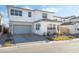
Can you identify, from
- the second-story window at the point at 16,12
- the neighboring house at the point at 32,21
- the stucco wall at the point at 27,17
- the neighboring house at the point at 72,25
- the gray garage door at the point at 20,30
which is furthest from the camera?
the stucco wall at the point at 27,17

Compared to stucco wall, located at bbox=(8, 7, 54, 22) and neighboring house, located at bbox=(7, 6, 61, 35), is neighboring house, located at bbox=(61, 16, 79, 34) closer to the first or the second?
neighboring house, located at bbox=(7, 6, 61, 35)

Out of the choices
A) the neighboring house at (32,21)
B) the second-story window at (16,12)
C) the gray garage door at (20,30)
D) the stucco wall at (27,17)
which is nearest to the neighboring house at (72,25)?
the neighboring house at (32,21)

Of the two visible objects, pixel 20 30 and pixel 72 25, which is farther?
pixel 72 25

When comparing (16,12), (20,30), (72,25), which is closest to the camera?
(20,30)

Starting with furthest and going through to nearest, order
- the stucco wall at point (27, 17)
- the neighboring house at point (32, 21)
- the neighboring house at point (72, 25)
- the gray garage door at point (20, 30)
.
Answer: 1. the stucco wall at point (27, 17)
2. the neighboring house at point (32, 21)
3. the neighboring house at point (72, 25)
4. the gray garage door at point (20, 30)

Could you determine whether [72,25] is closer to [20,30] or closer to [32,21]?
[32,21]

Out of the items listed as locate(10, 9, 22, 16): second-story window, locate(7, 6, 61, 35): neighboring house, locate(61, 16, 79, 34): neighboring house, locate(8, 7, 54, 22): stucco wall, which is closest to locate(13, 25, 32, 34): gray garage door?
locate(7, 6, 61, 35): neighboring house

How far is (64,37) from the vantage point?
1134cm

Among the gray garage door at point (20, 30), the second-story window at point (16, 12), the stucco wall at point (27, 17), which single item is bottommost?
the gray garage door at point (20, 30)

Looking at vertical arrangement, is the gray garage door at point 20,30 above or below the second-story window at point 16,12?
below

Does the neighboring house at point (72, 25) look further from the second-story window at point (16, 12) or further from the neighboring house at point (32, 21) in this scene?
the second-story window at point (16, 12)

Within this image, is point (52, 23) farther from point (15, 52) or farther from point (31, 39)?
point (15, 52)

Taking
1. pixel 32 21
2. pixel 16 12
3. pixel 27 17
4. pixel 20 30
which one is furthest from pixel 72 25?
pixel 16 12
